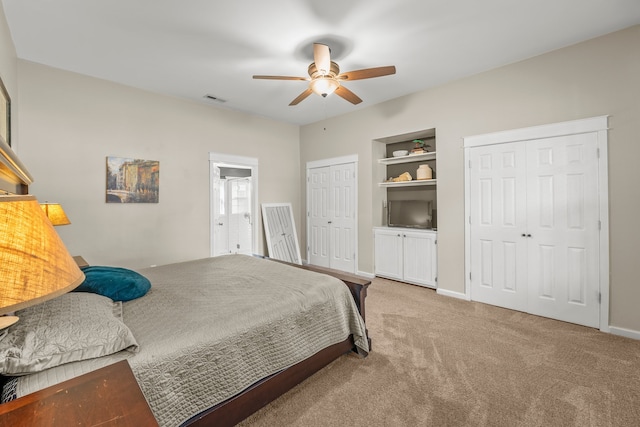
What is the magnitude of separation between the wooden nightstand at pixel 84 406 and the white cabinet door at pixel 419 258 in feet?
12.3

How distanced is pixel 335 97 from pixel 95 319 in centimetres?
386

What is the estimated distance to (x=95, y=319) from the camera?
1269mm

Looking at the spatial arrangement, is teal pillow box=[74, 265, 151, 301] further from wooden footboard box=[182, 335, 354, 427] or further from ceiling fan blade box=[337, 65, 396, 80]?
ceiling fan blade box=[337, 65, 396, 80]

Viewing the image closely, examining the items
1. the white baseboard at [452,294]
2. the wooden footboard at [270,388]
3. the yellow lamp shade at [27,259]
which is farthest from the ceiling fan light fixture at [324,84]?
the white baseboard at [452,294]

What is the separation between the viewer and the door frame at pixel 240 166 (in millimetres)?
4484

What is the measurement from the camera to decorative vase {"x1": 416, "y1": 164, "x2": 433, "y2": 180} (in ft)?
13.7

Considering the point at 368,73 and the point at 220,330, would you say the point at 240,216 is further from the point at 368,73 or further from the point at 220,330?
the point at 220,330

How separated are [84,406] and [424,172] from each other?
13.8 feet

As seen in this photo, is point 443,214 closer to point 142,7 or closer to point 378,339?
point 378,339

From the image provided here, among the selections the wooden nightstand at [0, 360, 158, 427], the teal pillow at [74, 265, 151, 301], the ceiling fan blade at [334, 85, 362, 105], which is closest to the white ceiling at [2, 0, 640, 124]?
the ceiling fan blade at [334, 85, 362, 105]

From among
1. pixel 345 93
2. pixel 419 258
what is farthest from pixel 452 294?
pixel 345 93

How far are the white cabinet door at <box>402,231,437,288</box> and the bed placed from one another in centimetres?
201

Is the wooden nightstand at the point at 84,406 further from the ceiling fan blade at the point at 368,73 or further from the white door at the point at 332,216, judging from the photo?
the white door at the point at 332,216

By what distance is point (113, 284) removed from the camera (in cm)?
179
